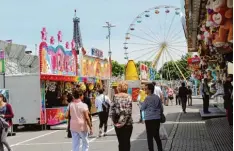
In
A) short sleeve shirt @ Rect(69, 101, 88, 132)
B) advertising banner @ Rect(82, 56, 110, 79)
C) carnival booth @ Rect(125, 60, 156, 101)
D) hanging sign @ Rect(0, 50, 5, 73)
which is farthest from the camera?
carnival booth @ Rect(125, 60, 156, 101)

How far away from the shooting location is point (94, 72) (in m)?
32.2

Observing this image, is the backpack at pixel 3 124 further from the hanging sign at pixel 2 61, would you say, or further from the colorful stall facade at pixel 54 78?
the hanging sign at pixel 2 61

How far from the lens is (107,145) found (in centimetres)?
1284

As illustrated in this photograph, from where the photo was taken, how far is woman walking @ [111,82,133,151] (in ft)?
27.3

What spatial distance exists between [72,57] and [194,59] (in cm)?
707

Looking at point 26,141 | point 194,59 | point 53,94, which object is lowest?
point 26,141

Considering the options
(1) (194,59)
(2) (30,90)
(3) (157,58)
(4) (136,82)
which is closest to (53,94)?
(2) (30,90)

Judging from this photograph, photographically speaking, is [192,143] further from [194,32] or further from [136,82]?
[136,82]

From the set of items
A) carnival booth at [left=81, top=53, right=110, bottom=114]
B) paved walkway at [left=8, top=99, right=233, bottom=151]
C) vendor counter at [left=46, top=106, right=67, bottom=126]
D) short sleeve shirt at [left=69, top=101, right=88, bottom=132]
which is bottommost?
paved walkway at [left=8, top=99, right=233, bottom=151]

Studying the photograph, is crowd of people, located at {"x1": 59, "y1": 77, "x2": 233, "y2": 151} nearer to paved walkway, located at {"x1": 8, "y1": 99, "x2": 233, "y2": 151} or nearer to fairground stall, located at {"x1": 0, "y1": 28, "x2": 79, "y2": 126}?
paved walkway, located at {"x1": 8, "y1": 99, "x2": 233, "y2": 151}

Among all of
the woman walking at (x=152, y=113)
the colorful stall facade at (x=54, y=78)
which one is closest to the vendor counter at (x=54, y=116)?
the colorful stall facade at (x=54, y=78)

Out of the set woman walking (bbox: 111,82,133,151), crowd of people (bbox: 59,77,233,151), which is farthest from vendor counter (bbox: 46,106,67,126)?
woman walking (bbox: 111,82,133,151)

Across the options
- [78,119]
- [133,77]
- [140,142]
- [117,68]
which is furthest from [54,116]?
[117,68]

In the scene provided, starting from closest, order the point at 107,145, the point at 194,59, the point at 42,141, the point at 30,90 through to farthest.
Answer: the point at 107,145 → the point at 42,141 → the point at 30,90 → the point at 194,59
